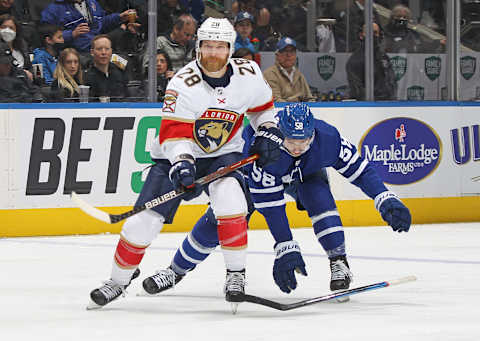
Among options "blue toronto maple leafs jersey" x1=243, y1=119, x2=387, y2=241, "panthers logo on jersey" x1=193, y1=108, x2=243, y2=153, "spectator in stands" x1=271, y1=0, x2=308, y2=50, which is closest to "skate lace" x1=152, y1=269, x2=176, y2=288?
"blue toronto maple leafs jersey" x1=243, y1=119, x2=387, y2=241

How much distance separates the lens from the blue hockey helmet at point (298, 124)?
4.43m

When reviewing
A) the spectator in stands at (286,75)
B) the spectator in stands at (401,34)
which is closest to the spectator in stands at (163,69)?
the spectator in stands at (286,75)

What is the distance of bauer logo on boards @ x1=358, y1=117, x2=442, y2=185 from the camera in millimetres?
8367

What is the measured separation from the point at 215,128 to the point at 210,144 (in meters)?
0.08

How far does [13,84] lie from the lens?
7406 mm

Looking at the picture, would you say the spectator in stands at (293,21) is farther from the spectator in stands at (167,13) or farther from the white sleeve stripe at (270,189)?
the white sleeve stripe at (270,189)

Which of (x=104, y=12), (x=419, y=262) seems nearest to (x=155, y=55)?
(x=104, y=12)

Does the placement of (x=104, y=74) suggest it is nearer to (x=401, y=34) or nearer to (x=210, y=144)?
(x=401, y=34)

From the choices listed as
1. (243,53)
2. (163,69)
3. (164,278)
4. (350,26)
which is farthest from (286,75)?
(164,278)

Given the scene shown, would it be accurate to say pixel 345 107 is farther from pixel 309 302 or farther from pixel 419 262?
pixel 309 302

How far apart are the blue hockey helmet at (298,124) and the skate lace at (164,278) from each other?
92 cm

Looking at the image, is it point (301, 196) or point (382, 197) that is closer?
point (382, 197)

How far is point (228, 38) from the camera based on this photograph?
4297 millimetres

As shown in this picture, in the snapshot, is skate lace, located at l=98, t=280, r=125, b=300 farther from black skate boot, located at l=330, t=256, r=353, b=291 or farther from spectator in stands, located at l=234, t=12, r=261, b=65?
spectator in stands, located at l=234, t=12, r=261, b=65
